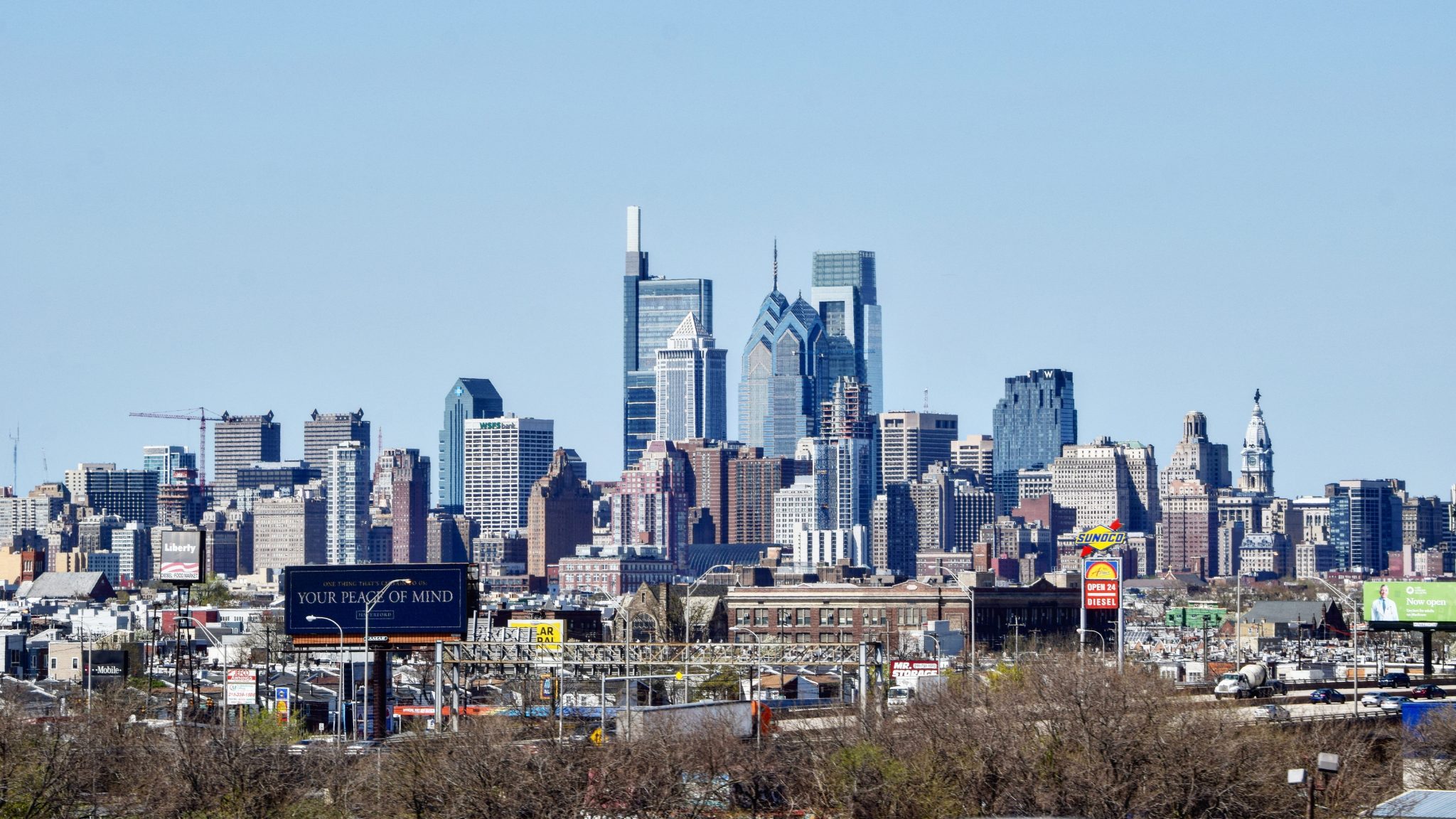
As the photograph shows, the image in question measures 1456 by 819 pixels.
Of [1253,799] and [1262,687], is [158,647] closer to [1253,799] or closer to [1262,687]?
[1262,687]

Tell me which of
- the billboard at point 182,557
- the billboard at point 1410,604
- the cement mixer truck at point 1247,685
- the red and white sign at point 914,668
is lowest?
the cement mixer truck at point 1247,685

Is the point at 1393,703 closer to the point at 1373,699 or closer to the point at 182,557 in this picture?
the point at 1373,699

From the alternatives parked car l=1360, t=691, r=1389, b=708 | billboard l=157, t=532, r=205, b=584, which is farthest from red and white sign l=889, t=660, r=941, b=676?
billboard l=157, t=532, r=205, b=584

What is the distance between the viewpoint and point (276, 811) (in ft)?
223

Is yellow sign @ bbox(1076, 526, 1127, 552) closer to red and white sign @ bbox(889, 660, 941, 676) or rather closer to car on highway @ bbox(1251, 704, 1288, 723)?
car on highway @ bbox(1251, 704, 1288, 723)

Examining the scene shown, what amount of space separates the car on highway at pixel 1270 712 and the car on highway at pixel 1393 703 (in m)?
3.93

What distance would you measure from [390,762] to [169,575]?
106 feet

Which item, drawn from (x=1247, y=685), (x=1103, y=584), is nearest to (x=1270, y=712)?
(x=1103, y=584)

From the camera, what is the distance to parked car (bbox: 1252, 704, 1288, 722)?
87875 mm

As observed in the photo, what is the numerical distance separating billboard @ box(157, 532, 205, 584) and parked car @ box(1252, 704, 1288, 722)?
41358mm

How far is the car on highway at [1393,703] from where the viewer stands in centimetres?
10019


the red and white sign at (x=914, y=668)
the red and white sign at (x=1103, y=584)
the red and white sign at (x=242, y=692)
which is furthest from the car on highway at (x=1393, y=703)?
the red and white sign at (x=242, y=692)

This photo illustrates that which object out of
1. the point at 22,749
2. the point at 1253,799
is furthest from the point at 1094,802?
the point at 22,749

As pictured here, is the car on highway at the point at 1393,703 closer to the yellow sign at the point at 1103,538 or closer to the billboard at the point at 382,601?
the yellow sign at the point at 1103,538
